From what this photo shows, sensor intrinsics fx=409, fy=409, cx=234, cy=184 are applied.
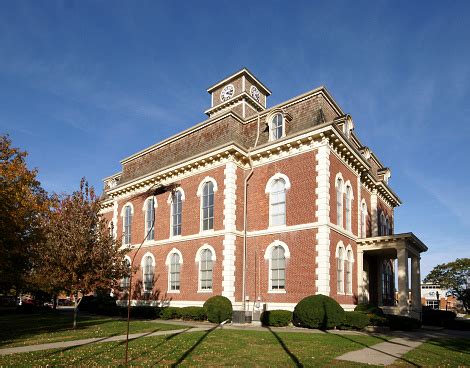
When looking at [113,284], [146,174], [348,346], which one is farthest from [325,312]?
[146,174]

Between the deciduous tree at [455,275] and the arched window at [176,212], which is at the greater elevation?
the arched window at [176,212]

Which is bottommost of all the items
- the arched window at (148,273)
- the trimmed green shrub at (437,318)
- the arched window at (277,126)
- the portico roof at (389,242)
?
the trimmed green shrub at (437,318)

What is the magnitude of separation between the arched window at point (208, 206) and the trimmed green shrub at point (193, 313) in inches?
188

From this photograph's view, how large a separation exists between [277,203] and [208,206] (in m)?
4.43

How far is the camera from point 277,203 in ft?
75.0

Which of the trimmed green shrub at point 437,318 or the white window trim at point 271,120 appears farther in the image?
the trimmed green shrub at point 437,318

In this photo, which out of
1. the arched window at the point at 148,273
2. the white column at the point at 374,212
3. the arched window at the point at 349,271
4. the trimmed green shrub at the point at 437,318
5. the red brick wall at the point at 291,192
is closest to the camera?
the red brick wall at the point at 291,192

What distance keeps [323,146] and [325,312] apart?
26.9 ft

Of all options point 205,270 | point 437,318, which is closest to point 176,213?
point 205,270

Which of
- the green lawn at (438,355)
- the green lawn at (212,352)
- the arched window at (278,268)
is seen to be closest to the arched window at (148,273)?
the arched window at (278,268)

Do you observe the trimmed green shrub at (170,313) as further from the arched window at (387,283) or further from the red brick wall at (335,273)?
the arched window at (387,283)

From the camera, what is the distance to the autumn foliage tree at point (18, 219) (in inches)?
974

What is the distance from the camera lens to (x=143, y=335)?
15359 mm

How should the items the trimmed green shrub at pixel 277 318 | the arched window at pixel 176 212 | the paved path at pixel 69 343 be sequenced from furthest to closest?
the arched window at pixel 176 212
the trimmed green shrub at pixel 277 318
the paved path at pixel 69 343
